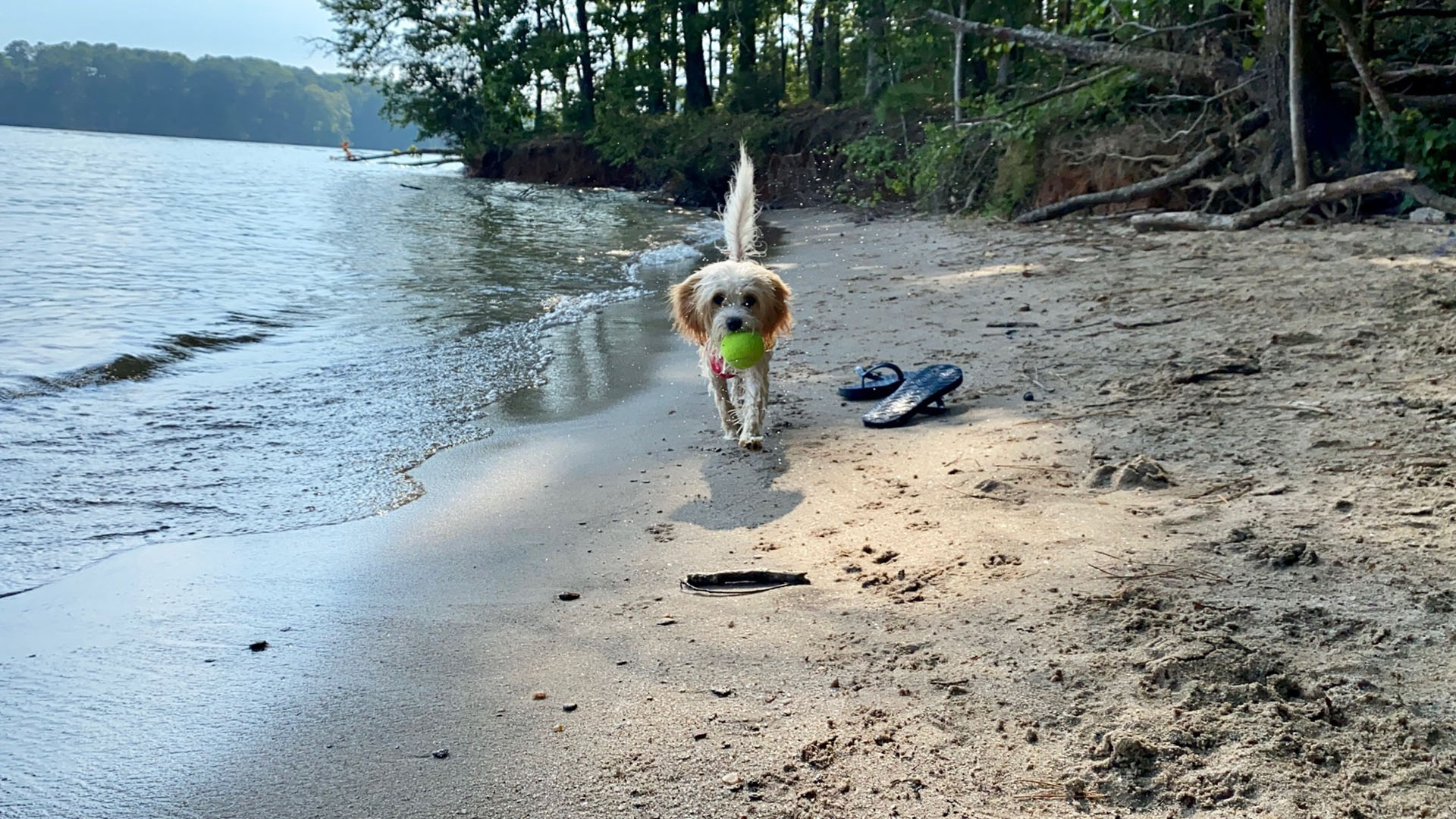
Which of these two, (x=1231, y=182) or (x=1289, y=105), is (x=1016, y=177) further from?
(x=1289, y=105)

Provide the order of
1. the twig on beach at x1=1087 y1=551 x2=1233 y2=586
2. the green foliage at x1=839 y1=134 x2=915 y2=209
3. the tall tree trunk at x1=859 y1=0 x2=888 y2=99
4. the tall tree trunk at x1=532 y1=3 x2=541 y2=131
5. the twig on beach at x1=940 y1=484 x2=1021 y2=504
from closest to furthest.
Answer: the twig on beach at x1=1087 y1=551 x2=1233 y2=586 → the twig on beach at x1=940 y1=484 x2=1021 y2=504 → the green foliage at x1=839 y1=134 x2=915 y2=209 → the tall tree trunk at x1=859 y1=0 x2=888 y2=99 → the tall tree trunk at x1=532 y1=3 x2=541 y2=131

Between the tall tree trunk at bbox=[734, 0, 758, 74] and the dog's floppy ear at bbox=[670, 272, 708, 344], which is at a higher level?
the tall tree trunk at bbox=[734, 0, 758, 74]

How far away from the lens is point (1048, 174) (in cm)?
1333

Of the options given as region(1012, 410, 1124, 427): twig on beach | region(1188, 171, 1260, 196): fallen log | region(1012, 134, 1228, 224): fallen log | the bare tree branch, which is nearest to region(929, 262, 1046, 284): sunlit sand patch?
region(1188, 171, 1260, 196): fallen log

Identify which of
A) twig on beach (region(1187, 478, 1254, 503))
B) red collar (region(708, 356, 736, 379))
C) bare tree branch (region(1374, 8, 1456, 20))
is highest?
bare tree branch (region(1374, 8, 1456, 20))

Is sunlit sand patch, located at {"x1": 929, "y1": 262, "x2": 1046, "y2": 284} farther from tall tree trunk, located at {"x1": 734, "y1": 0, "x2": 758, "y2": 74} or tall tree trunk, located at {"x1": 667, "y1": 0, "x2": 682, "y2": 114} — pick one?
tall tree trunk, located at {"x1": 667, "y1": 0, "x2": 682, "y2": 114}

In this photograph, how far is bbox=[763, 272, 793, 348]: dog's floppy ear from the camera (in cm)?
553

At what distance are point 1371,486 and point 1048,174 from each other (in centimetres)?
1087

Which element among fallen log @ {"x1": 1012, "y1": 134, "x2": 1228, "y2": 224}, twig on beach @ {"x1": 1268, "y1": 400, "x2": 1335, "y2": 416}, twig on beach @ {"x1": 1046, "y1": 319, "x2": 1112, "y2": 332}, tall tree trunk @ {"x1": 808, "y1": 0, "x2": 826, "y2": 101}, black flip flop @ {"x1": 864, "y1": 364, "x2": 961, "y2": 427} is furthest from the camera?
tall tree trunk @ {"x1": 808, "y1": 0, "x2": 826, "y2": 101}

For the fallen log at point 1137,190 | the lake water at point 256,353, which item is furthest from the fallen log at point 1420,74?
the lake water at point 256,353

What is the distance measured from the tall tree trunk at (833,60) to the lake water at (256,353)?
12.0m

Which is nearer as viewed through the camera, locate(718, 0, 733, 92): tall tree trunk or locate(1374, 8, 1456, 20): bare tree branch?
locate(1374, 8, 1456, 20): bare tree branch

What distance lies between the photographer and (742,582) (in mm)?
3256

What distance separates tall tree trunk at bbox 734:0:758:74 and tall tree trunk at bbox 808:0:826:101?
1.95 metres
